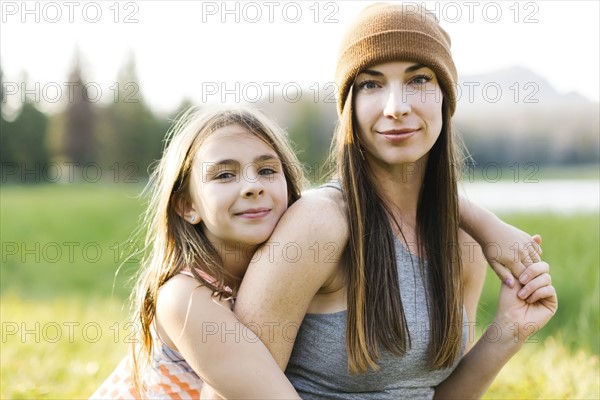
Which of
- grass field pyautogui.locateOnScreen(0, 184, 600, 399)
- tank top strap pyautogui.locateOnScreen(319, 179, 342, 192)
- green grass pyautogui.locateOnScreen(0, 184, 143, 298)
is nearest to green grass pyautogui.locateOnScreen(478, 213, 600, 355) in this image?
grass field pyautogui.locateOnScreen(0, 184, 600, 399)

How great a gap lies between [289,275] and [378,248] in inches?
13.4

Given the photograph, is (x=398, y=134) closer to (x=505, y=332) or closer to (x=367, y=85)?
(x=367, y=85)

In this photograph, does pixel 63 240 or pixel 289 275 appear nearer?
pixel 289 275

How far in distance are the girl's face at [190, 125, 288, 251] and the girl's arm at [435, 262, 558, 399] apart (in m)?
0.93

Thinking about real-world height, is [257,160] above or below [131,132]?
below

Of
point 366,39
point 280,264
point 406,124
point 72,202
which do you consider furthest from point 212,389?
point 72,202

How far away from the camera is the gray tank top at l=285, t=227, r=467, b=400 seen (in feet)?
7.61

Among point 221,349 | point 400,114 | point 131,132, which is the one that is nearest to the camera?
point 221,349

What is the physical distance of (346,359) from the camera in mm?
2307

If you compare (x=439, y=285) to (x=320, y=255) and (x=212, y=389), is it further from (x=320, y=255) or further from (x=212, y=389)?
(x=212, y=389)

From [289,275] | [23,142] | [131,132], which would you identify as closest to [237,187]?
[289,275]

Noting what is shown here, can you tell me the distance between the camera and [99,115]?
36000 mm

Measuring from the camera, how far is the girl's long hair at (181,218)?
2.45 m

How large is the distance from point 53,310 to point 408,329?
406 cm
